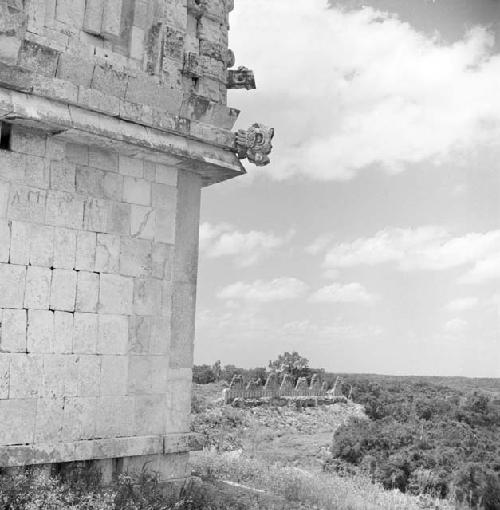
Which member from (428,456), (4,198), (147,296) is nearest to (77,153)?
(4,198)

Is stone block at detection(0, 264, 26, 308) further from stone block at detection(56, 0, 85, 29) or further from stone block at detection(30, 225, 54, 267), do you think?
stone block at detection(56, 0, 85, 29)

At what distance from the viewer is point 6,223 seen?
21.4 ft

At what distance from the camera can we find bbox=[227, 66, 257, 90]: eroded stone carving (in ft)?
28.6

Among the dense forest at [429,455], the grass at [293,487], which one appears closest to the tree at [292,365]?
the dense forest at [429,455]

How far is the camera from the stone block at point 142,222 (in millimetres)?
7539

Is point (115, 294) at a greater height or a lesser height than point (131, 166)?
lesser

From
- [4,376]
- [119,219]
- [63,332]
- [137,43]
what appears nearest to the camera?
[4,376]

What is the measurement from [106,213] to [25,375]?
185 cm

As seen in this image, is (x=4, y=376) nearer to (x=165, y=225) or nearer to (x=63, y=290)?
(x=63, y=290)

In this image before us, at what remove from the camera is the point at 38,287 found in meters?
6.68

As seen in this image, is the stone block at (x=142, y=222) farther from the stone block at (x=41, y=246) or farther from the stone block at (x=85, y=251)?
the stone block at (x=41, y=246)

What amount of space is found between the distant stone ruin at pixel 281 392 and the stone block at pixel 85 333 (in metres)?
23.4

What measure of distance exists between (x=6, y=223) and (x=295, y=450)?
17789 millimetres

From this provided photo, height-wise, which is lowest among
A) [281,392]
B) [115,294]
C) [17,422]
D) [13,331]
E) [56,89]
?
[281,392]
